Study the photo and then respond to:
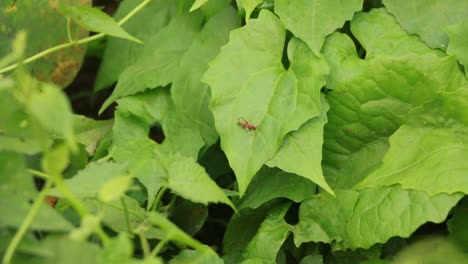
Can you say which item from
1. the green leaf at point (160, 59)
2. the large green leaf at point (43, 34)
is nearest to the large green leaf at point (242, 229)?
the green leaf at point (160, 59)

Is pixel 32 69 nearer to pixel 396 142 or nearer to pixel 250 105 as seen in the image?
pixel 250 105

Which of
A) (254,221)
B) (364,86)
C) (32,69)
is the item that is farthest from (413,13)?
(32,69)

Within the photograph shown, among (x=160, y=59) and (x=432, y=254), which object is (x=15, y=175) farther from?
(x=160, y=59)

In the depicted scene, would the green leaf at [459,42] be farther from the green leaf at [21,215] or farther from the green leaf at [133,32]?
the green leaf at [21,215]

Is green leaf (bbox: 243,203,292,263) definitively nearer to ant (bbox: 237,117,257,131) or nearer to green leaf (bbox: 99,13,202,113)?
ant (bbox: 237,117,257,131)

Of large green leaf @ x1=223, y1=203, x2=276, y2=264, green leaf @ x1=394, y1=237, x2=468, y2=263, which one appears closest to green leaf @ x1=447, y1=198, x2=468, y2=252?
green leaf @ x1=394, y1=237, x2=468, y2=263

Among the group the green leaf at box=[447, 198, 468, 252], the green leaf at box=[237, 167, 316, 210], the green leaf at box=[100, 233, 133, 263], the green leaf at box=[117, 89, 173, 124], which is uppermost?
the green leaf at box=[100, 233, 133, 263]
